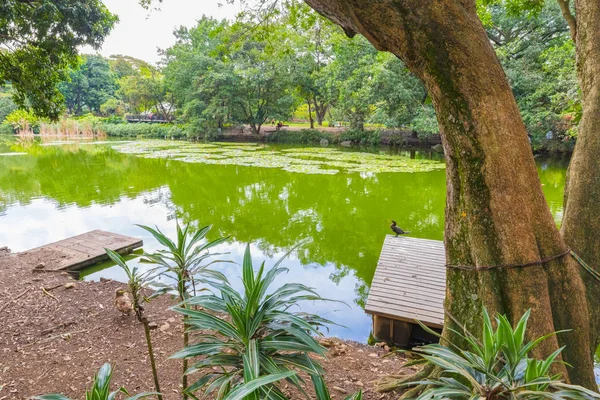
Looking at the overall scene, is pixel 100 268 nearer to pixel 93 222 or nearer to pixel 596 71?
pixel 93 222

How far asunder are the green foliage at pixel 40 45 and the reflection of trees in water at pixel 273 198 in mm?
2671

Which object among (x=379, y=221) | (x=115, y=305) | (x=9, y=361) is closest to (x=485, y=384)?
(x=9, y=361)

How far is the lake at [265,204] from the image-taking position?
418 centimetres

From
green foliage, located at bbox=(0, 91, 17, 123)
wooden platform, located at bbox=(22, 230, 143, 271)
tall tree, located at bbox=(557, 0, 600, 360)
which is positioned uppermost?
green foliage, located at bbox=(0, 91, 17, 123)

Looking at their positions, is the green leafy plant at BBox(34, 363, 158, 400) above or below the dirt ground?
above

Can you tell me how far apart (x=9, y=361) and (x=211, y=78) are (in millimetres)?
15789

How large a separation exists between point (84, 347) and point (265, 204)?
4632 millimetres

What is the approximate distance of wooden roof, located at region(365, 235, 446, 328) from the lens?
8.85 ft

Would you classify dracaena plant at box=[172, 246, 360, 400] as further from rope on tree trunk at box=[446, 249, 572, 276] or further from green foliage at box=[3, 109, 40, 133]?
green foliage at box=[3, 109, 40, 133]

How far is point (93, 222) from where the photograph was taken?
5.81 meters

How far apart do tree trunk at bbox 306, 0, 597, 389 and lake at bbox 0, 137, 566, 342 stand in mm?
975

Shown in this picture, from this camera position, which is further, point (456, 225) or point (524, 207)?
point (456, 225)

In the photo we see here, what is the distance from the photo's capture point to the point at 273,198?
7113 millimetres

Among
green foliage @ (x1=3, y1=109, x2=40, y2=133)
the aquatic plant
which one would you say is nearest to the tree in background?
green foliage @ (x1=3, y1=109, x2=40, y2=133)
